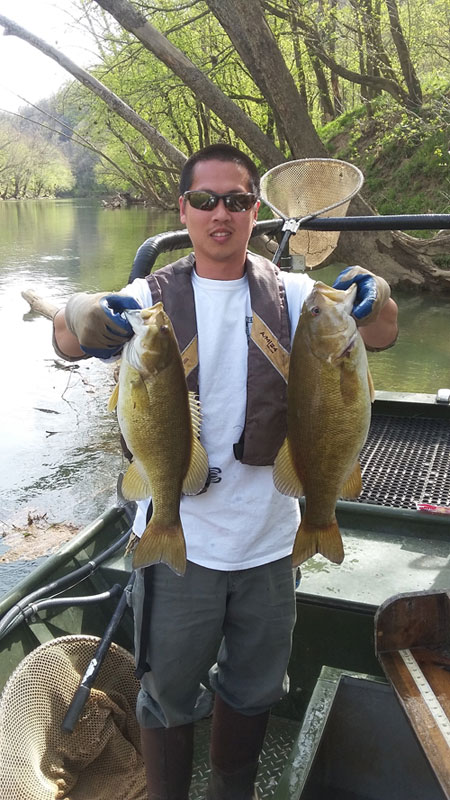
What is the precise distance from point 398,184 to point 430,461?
18926 mm

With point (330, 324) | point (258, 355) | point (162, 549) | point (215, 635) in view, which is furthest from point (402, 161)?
point (162, 549)

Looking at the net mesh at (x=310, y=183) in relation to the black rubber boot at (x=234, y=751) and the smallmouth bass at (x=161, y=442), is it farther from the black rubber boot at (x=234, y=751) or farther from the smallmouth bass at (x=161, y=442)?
the black rubber boot at (x=234, y=751)

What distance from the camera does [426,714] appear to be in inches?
85.0

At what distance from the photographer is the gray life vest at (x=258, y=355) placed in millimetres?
2279

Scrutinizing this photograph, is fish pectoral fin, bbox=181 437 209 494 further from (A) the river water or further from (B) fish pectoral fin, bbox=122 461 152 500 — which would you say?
(A) the river water

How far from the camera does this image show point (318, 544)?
7.11 ft

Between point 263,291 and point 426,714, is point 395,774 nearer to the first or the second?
point 426,714

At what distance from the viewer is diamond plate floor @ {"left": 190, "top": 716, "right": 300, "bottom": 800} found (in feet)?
10.1

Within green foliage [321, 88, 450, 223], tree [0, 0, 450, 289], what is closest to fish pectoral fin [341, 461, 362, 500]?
tree [0, 0, 450, 289]

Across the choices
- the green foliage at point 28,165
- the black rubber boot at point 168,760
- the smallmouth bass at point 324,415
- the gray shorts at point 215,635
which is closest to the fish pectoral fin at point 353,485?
the smallmouth bass at point 324,415

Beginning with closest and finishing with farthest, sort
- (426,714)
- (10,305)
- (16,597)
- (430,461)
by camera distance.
→ 1. (426,714)
2. (16,597)
3. (430,461)
4. (10,305)

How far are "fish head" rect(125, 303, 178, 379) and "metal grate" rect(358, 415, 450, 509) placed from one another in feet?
8.29

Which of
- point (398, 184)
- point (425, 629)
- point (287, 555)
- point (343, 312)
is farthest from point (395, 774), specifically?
point (398, 184)

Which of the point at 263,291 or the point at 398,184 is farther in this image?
the point at 398,184
